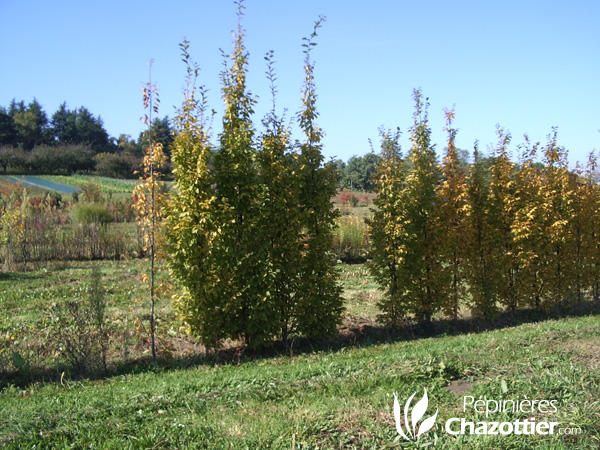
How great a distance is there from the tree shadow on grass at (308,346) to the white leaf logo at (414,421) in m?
3.09

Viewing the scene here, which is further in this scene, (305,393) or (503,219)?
(503,219)

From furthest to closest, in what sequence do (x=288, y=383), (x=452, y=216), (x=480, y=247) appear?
(x=480, y=247), (x=452, y=216), (x=288, y=383)

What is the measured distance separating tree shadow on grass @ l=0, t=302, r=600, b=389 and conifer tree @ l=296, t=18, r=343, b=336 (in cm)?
40

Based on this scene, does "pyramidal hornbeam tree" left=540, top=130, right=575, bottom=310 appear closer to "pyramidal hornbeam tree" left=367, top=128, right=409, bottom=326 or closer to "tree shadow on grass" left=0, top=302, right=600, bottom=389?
"tree shadow on grass" left=0, top=302, right=600, bottom=389

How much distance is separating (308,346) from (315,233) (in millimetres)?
1848

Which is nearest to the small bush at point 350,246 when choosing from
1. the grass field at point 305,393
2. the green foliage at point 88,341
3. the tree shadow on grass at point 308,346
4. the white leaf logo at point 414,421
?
the tree shadow on grass at point 308,346

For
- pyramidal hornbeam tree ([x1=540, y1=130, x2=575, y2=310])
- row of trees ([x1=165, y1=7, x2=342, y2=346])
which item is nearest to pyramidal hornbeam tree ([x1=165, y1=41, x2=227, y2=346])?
row of trees ([x1=165, y1=7, x2=342, y2=346])

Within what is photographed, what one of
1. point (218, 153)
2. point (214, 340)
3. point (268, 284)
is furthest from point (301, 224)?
point (214, 340)

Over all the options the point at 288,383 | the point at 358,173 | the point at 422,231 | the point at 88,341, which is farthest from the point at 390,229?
the point at 358,173

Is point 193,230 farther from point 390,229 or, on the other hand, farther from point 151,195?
point 390,229

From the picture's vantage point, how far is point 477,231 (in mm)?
8977

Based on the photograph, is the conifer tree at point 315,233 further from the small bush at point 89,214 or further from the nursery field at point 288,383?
the small bush at point 89,214

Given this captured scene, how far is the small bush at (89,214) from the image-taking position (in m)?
17.0

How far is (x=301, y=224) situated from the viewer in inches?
288
